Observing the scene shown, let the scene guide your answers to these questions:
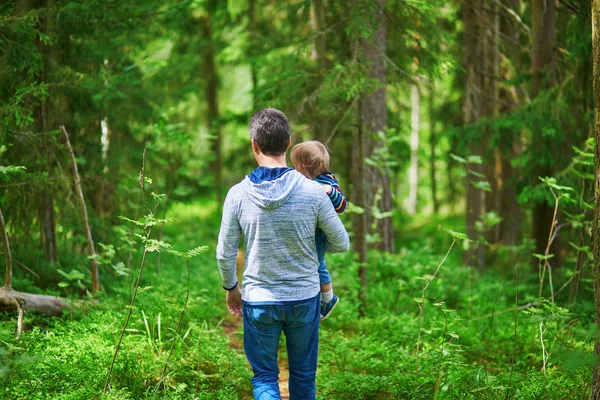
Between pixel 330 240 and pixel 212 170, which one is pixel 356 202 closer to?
pixel 330 240

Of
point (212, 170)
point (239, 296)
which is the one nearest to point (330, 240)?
point (239, 296)

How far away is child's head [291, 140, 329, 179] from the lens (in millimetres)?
4133

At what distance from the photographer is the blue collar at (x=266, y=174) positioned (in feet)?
→ 11.2

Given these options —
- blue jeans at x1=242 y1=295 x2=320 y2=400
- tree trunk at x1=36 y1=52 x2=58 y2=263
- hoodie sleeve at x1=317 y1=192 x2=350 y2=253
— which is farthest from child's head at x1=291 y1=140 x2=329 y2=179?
tree trunk at x1=36 y1=52 x2=58 y2=263

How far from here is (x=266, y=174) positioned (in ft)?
11.3

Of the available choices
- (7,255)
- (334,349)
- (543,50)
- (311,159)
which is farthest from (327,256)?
(543,50)

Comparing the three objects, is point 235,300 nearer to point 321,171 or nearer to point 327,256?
point 321,171

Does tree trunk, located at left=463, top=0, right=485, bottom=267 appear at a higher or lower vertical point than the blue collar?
higher

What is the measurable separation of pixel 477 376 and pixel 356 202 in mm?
3523

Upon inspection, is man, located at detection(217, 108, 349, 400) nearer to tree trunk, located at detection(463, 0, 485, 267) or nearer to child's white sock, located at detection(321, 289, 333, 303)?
child's white sock, located at detection(321, 289, 333, 303)

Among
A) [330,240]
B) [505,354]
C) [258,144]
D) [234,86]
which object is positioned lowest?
[505,354]

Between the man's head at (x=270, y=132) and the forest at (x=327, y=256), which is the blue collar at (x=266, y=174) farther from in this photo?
the forest at (x=327, y=256)

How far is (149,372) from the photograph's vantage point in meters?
4.48

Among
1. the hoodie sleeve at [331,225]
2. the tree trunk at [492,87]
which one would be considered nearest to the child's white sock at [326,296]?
the hoodie sleeve at [331,225]
